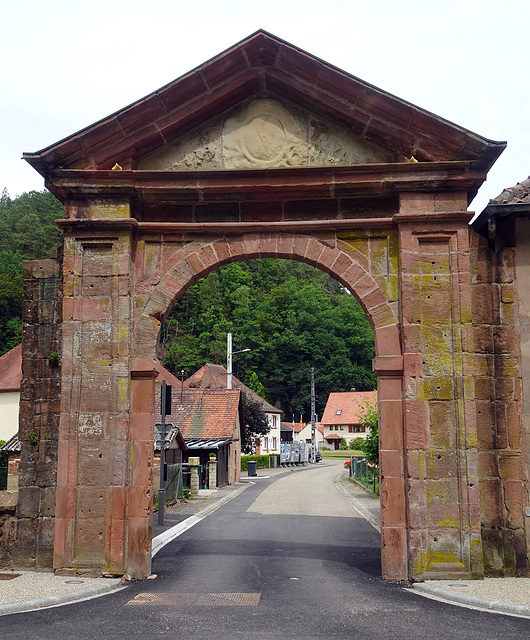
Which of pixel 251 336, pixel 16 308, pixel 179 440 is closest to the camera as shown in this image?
pixel 179 440

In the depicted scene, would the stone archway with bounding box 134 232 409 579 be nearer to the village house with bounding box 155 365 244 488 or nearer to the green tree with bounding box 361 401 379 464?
the green tree with bounding box 361 401 379 464

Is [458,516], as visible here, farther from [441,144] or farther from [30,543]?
[30,543]

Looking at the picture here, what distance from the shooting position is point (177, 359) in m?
70.7

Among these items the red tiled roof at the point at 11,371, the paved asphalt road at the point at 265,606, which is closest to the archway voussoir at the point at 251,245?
the paved asphalt road at the point at 265,606

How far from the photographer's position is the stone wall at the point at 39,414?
9336mm

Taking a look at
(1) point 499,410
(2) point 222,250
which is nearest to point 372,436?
(1) point 499,410

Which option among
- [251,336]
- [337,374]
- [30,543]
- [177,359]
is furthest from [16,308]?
[30,543]

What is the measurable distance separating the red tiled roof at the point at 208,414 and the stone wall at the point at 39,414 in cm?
2323

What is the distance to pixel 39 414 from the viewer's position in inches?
379

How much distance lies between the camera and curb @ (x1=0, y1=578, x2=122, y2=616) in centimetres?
715

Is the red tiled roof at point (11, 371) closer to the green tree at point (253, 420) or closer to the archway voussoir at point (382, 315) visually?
the green tree at point (253, 420)

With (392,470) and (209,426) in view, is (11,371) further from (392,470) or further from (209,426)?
(392,470)

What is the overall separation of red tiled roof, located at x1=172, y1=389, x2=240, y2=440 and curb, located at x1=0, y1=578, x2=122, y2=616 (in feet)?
79.4

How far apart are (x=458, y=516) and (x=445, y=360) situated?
201 cm
